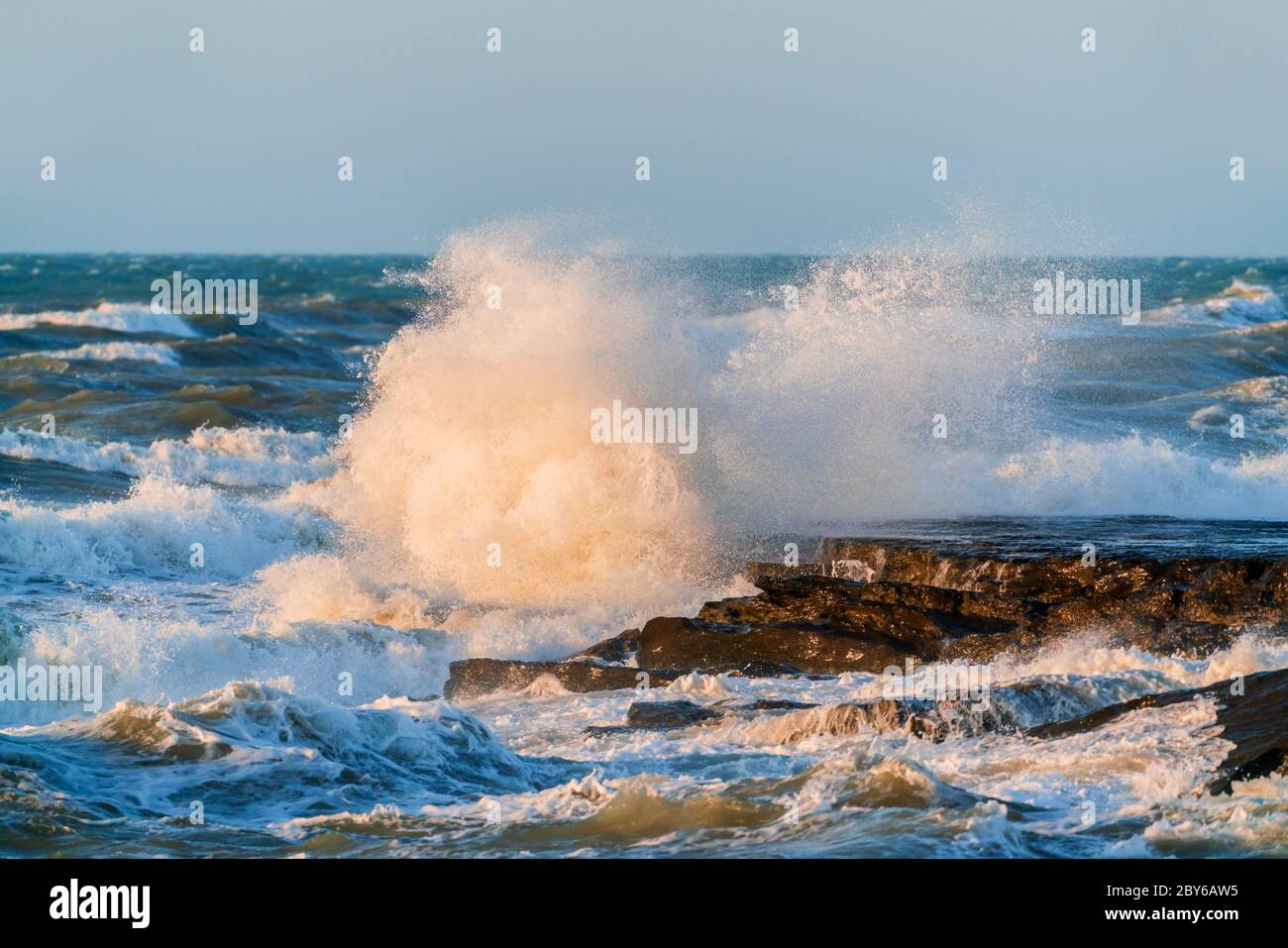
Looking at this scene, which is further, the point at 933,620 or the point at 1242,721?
the point at 933,620

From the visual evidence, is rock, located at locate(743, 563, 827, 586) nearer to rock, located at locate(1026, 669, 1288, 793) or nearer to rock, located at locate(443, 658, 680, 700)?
rock, located at locate(443, 658, 680, 700)

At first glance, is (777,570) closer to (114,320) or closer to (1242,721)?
(1242,721)

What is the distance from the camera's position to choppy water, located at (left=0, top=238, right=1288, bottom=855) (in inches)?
295

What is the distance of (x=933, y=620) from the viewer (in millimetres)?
11281

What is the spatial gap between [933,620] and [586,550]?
450 cm

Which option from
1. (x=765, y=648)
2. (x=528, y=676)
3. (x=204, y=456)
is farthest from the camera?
(x=204, y=456)

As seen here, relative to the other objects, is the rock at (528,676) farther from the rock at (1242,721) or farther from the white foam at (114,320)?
the white foam at (114,320)

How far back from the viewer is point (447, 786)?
8305 millimetres

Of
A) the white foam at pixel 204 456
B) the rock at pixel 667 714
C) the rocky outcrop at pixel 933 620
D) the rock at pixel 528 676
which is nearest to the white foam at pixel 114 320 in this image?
the white foam at pixel 204 456

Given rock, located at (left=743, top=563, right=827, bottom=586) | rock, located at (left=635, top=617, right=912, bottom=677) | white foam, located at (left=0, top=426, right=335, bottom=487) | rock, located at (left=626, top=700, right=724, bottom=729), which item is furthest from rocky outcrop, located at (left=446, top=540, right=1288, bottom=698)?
white foam, located at (left=0, top=426, right=335, bottom=487)

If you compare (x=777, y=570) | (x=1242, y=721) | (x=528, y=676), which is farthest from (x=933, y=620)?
(x=1242, y=721)

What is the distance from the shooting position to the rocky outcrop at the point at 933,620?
1091cm
